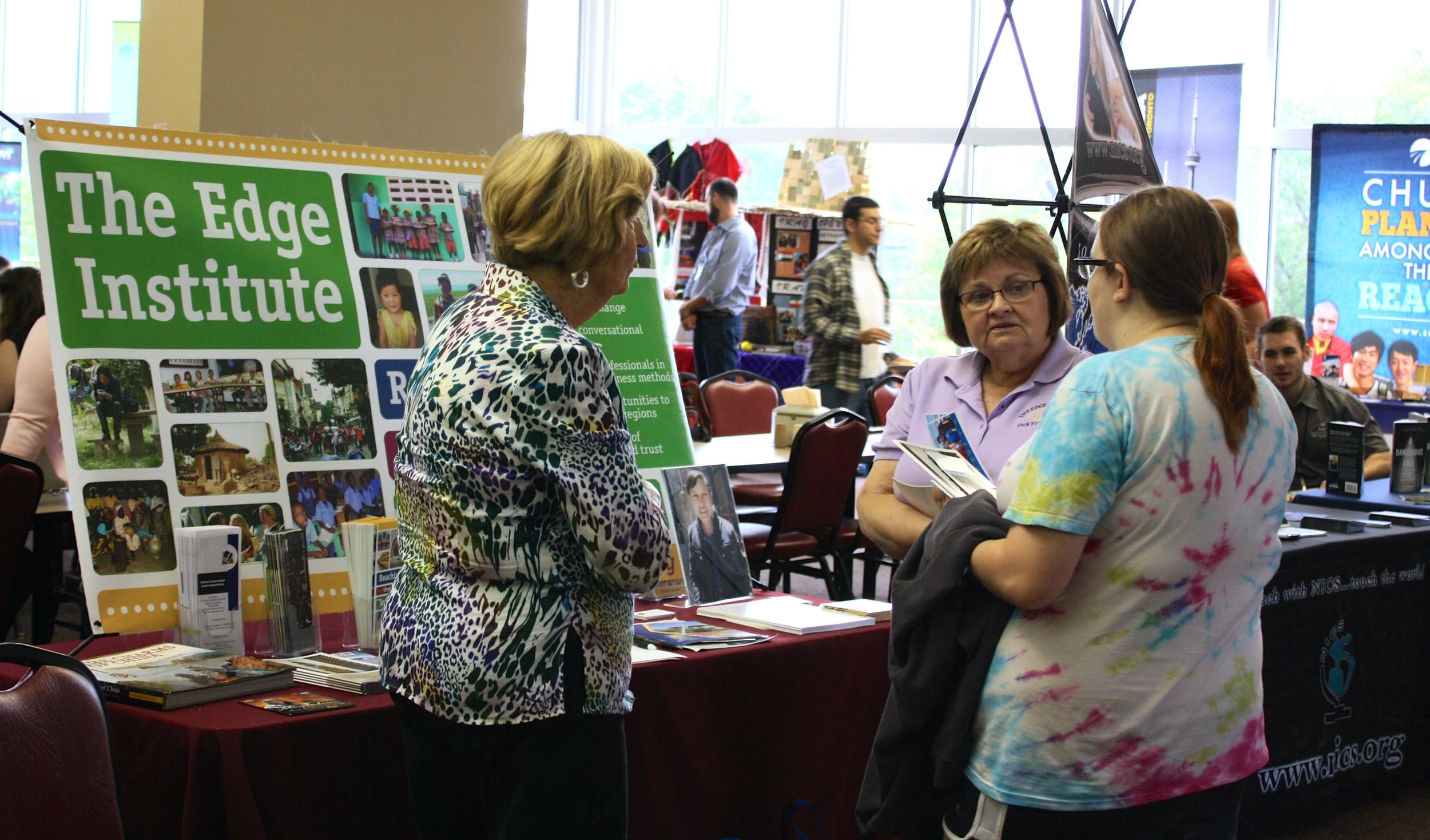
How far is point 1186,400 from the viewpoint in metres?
1.54

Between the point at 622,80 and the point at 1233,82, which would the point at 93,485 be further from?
the point at 622,80

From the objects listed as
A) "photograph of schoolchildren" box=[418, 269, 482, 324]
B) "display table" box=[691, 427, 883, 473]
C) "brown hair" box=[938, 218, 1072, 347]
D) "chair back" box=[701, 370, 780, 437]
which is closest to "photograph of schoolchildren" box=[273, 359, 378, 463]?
"photograph of schoolchildren" box=[418, 269, 482, 324]

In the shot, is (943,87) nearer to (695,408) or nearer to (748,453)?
(695,408)

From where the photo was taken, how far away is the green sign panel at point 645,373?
10.1ft

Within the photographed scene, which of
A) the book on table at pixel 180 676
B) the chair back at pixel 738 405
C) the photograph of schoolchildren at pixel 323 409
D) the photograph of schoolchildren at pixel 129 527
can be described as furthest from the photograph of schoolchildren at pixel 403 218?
the chair back at pixel 738 405

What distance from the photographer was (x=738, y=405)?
6.66 meters

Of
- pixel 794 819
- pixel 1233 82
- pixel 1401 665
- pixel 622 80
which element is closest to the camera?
pixel 794 819

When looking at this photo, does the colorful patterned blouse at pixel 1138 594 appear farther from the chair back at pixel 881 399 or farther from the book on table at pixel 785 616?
the chair back at pixel 881 399

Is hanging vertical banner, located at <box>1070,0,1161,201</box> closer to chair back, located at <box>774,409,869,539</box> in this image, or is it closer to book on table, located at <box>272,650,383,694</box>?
chair back, located at <box>774,409,869,539</box>

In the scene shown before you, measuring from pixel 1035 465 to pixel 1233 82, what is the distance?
8.69m

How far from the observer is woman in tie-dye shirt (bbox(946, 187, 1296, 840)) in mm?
1536

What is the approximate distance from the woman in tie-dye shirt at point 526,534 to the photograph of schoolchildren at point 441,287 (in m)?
1.20

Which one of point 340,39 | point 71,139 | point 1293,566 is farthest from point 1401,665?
point 71,139

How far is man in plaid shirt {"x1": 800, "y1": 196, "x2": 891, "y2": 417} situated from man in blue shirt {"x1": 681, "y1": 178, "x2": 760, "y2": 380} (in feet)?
7.41
